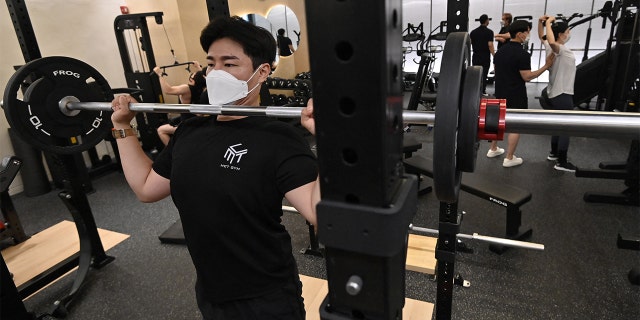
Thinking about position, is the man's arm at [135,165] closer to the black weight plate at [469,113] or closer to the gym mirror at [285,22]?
the black weight plate at [469,113]

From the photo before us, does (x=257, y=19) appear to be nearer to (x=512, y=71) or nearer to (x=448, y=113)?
(x=512, y=71)

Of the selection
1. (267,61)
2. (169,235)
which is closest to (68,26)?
(169,235)

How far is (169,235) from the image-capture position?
3307mm

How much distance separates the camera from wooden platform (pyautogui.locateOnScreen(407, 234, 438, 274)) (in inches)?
102

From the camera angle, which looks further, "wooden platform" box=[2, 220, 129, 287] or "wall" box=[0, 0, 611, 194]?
"wall" box=[0, 0, 611, 194]

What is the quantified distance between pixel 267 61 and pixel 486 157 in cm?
426

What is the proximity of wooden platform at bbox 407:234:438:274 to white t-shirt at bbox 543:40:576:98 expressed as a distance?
2741mm

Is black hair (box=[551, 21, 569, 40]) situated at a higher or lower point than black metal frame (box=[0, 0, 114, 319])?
higher

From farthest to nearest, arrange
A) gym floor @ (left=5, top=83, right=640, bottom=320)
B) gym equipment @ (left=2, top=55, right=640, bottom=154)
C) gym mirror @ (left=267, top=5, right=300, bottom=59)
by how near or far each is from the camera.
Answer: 1. gym mirror @ (left=267, top=5, right=300, bottom=59)
2. gym floor @ (left=5, top=83, right=640, bottom=320)
3. gym equipment @ (left=2, top=55, right=640, bottom=154)

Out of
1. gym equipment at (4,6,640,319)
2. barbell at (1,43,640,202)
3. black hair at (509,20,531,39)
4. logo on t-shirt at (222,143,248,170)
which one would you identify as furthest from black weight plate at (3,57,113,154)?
black hair at (509,20,531,39)

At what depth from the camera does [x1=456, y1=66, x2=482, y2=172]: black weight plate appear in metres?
0.67

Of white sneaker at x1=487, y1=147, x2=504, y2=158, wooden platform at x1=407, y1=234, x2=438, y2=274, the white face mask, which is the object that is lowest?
white sneaker at x1=487, y1=147, x2=504, y2=158

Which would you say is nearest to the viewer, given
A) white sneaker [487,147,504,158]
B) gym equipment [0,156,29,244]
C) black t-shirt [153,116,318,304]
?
black t-shirt [153,116,318,304]

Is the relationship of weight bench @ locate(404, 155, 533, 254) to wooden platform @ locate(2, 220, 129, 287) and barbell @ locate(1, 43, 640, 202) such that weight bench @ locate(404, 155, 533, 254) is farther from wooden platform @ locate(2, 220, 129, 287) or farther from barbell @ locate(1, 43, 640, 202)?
wooden platform @ locate(2, 220, 129, 287)
